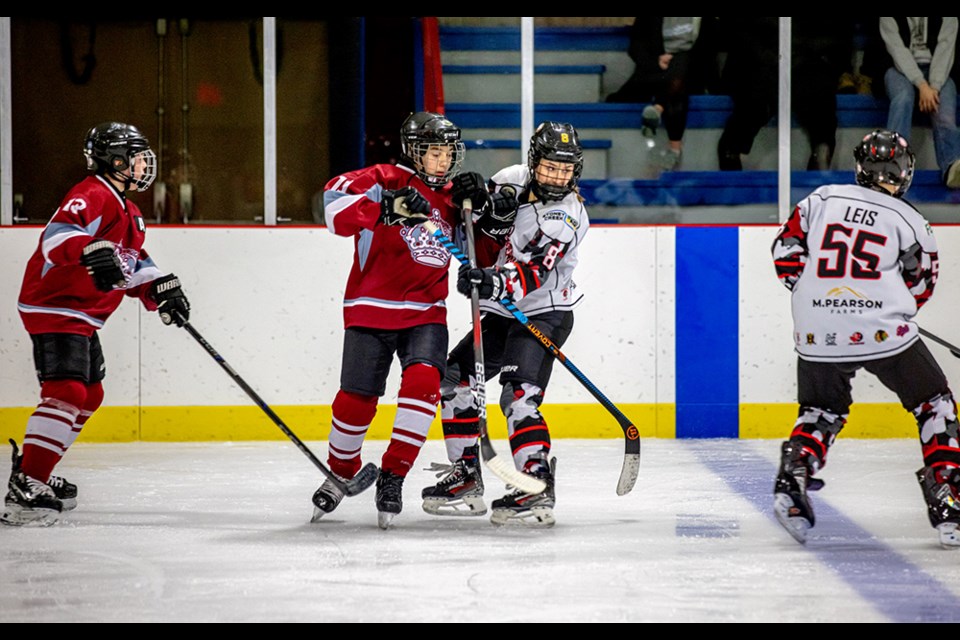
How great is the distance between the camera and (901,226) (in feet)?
10.5

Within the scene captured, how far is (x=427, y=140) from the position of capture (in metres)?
3.45

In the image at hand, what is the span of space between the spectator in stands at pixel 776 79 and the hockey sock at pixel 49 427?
3.14m

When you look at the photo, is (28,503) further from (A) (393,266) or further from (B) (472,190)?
(B) (472,190)

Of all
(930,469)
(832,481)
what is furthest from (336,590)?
(832,481)

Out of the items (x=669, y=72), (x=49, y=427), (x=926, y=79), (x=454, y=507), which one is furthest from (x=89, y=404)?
(x=926, y=79)

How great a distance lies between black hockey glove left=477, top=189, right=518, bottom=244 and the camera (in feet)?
11.3

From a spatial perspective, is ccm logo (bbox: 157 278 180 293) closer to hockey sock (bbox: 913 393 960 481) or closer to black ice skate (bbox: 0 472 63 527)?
black ice skate (bbox: 0 472 63 527)

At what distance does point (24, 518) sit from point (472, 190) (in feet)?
4.94

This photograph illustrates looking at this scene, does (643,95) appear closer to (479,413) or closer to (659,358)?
(659,358)

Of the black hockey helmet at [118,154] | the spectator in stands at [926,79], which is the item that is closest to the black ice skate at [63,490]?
the black hockey helmet at [118,154]

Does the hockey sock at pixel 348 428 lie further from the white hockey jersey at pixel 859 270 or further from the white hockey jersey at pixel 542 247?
the white hockey jersey at pixel 859 270

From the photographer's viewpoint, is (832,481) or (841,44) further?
(841,44)

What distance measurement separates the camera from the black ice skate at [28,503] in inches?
139

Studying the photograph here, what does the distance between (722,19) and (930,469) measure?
9.89 ft
